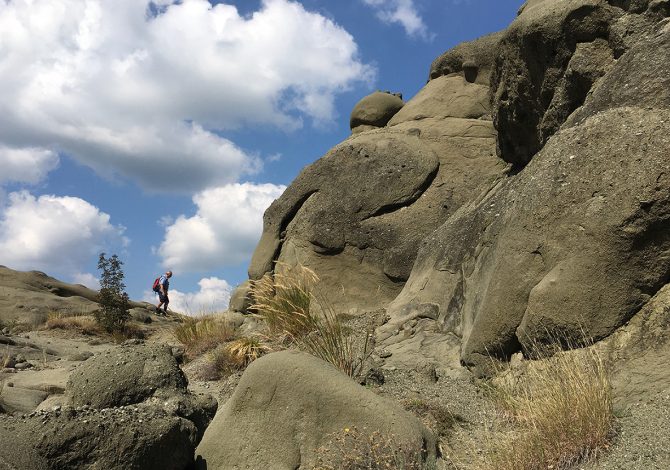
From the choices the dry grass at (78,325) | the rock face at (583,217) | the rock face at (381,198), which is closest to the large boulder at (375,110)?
the rock face at (381,198)

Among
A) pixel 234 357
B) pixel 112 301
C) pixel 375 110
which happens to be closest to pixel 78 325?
pixel 112 301

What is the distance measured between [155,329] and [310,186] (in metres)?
8.33

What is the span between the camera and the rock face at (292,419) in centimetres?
515

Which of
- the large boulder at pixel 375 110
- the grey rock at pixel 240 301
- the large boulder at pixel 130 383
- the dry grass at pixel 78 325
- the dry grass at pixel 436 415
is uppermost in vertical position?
the large boulder at pixel 375 110

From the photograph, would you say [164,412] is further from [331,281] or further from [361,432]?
[331,281]

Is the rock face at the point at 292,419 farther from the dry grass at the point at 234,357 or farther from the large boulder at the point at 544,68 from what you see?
the large boulder at the point at 544,68

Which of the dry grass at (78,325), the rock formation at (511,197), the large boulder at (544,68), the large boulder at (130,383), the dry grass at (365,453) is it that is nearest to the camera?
the dry grass at (365,453)

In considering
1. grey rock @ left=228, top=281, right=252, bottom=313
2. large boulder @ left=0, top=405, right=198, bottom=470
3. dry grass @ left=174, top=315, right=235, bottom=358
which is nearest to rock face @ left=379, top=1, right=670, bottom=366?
large boulder @ left=0, top=405, right=198, bottom=470

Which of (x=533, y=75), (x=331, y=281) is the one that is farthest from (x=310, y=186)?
(x=533, y=75)

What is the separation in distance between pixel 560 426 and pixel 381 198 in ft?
30.2

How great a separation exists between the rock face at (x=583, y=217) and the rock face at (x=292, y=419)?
78.3 inches

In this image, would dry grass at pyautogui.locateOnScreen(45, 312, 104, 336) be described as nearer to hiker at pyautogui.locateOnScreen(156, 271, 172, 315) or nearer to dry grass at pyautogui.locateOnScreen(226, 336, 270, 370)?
hiker at pyautogui.locateOnScreen(156, 271, 172, 315)

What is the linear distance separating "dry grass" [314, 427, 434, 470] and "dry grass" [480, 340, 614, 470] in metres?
0.54

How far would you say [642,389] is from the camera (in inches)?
204
